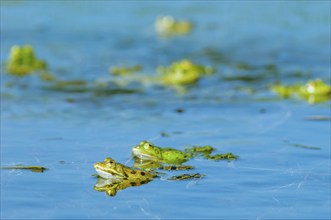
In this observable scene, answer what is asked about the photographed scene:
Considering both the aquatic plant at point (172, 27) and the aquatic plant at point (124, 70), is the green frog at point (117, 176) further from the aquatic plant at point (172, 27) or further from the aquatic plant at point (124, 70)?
the aquatic plant at point (172, 27)

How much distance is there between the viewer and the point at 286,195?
6039mm

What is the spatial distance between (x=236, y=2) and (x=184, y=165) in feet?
31.4

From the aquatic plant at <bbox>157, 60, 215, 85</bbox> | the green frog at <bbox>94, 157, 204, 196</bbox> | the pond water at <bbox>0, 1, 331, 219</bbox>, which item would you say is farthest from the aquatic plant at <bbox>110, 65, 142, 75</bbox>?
the green frog at <bbox>94, 157, 204, 196</bbox>

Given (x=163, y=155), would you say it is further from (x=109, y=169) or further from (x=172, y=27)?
(x=172, y=27)

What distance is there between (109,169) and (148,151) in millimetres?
576

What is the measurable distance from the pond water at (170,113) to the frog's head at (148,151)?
0.20 m

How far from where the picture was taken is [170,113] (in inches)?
347

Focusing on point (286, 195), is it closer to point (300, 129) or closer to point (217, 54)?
point (300, 129)

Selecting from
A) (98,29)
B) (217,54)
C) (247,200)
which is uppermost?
(98,29)

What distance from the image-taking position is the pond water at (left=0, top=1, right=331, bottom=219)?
5898 millimetres

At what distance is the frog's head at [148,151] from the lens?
6625 millimetres

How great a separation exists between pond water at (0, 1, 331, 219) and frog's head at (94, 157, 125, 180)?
155mm

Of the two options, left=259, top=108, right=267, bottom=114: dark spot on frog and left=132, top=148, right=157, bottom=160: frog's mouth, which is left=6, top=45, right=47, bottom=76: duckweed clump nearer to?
left=259, top=108, right=267, bottom=114: dark spot on frog

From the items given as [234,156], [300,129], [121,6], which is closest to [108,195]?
[234,156]
